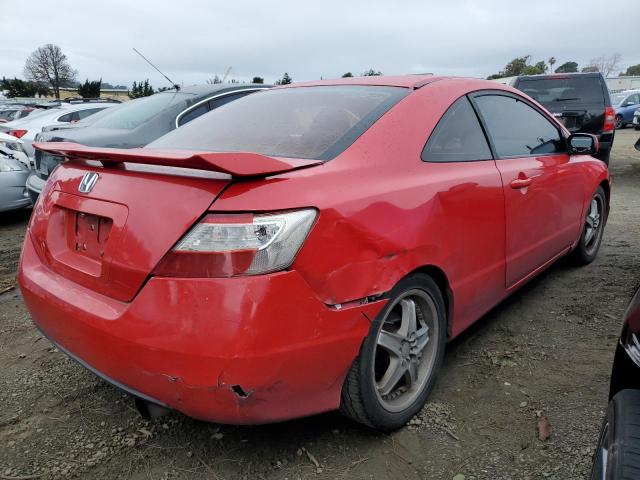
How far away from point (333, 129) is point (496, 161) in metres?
1.05

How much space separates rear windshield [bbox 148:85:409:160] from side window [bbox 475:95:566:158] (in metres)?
0.71

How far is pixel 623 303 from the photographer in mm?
3455

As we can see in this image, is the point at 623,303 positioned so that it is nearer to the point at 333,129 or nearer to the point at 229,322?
the point at 333,129

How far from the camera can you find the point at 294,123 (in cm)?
241

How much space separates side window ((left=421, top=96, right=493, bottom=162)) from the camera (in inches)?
94.0

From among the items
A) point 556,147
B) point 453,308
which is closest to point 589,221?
point 556,147

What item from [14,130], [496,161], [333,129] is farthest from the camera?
[14,130]

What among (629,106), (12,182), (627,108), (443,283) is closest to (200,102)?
(12,182)

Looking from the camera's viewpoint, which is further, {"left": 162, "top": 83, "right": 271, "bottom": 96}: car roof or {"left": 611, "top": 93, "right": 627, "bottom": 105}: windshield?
{"left": 611, "top": 93, "right": 627, "bottom": 105}: windshield

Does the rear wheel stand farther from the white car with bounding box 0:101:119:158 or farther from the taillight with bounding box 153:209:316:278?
the taillight with bounding box 153:209:316:278

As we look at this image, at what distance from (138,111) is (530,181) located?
13.2 ft

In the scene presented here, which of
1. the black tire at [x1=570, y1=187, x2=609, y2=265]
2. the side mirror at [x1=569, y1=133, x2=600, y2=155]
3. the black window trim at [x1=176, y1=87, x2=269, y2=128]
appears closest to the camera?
the side mirror at [x1=569, y1=133, x2=600, y2=155]

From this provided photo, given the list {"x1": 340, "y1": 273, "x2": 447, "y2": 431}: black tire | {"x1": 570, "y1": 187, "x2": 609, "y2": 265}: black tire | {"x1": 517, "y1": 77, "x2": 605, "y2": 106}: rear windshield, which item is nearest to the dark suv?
{"x1": 517, "y1": 77, "x2": 605, "y2": 106}: rear windshield

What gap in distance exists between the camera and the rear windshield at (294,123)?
216 centimetres
